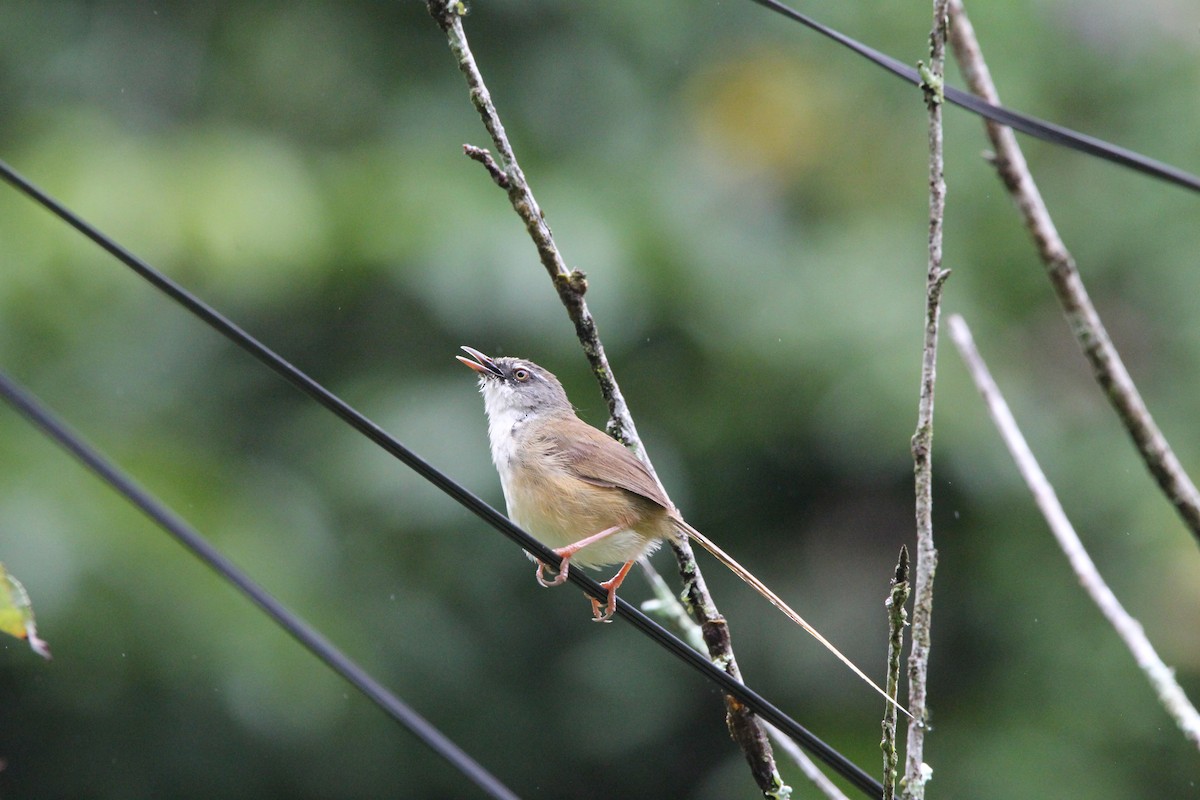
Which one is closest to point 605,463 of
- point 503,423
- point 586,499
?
point 586,499

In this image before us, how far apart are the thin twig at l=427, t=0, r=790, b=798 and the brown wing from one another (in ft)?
0.98

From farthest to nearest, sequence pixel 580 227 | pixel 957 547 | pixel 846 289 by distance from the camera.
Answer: pixel 957 547 < pixel 846 289 < pixel 580 227

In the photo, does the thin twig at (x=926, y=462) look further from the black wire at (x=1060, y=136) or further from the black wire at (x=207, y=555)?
the black wire at (x=207, y=555)

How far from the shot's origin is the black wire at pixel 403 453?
2.39 meters

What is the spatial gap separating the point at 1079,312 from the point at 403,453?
158cm

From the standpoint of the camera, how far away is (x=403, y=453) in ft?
8.32

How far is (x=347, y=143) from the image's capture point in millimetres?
6410

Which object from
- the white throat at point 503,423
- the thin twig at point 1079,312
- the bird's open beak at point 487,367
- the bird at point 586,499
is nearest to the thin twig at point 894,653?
the thin twig at point 1079,312

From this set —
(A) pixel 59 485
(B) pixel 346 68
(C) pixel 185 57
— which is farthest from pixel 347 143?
(A) pixel 59 485

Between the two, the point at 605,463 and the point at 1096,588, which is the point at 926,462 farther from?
the point at 605,463

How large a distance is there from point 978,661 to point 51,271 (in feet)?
15.4

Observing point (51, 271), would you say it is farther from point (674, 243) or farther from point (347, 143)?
point (674, 243)

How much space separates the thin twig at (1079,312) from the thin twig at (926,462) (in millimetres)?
353

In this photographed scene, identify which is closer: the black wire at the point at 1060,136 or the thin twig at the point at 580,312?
the black wire at the point at 1060,136
